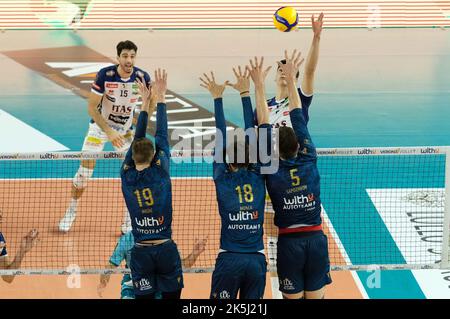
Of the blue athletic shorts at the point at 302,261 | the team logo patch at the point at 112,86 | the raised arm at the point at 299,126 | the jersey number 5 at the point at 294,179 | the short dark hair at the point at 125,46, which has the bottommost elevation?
the blue athletic shorts at the point at 302,261

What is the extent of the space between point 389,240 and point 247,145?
4.95m

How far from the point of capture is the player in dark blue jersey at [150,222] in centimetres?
882

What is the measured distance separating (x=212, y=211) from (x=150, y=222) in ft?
17.0

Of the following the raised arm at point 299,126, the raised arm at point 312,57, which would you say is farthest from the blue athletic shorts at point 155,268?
the raised arm at point 312,57

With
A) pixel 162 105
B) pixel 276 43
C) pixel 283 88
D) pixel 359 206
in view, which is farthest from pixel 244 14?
pixel 162 105

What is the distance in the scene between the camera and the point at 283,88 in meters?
11.0

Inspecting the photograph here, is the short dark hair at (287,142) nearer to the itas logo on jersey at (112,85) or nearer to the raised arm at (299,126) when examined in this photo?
the raised arm at (299,126)

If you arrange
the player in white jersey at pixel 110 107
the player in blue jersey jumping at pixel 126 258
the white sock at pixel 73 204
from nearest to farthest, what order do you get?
the player in blue jersey jumping at pixel 126 258 < the player in white jersey at pixel 110 107 < the white sock at pixel 73 204

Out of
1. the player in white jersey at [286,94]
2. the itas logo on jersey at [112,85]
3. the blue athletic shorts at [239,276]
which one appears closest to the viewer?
the blue athletic shorts at [239,276]

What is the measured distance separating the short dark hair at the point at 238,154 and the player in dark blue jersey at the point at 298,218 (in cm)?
39

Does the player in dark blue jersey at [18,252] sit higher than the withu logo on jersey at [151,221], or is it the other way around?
the withu logo on jersey at [151,221]

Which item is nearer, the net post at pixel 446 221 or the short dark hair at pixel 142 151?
the short dark hair at pixel 142 151

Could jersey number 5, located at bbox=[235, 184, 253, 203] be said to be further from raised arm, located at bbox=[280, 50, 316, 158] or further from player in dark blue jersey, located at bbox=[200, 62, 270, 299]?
raised arm, located at bbox=[280, 50, 316, 158]

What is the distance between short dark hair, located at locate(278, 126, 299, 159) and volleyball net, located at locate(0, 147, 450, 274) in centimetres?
138
